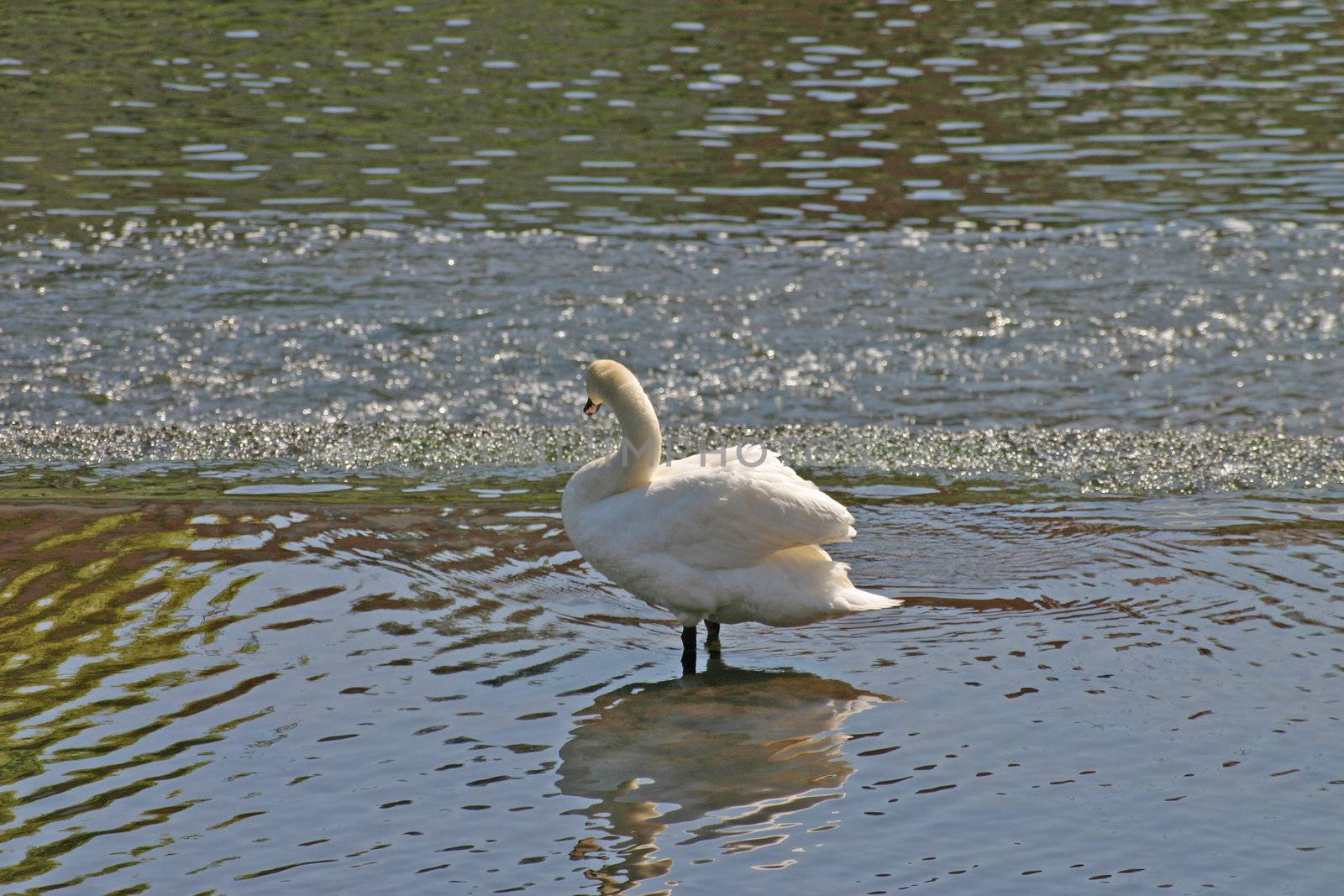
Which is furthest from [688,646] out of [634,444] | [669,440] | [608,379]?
[669,440]

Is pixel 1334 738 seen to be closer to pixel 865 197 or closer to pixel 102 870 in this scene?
pixel 102 870

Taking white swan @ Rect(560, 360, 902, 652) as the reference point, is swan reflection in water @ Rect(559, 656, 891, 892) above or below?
below

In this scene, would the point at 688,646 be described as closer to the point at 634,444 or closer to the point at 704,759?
the point at 634,444

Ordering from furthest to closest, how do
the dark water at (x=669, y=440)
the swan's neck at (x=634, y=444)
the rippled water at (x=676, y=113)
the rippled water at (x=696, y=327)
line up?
the rippled water at (x=676, y=113), the rippled water at (x=696, y=327), the swan's neck at (x=634, y=444), the dark water at (x=669, y=440)

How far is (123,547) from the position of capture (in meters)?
7.87

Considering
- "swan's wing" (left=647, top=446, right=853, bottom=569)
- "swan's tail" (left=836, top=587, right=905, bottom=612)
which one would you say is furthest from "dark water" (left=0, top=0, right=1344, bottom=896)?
"swan's wing" (left=647, top=446, right=853, bottom=569)

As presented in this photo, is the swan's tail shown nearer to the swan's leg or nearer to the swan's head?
the swan's leg

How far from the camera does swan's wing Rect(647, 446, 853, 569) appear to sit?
6680mm

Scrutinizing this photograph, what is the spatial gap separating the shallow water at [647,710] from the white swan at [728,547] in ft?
0.86

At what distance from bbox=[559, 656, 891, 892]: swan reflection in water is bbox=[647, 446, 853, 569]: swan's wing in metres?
0.49

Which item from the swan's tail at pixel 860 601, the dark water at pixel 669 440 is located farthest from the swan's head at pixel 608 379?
the swan's tail at pixel 860 601

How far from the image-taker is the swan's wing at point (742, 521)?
6.68 meters

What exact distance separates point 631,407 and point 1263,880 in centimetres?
317

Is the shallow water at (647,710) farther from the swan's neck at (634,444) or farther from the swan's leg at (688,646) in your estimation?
the swan's neck at (634,444)
